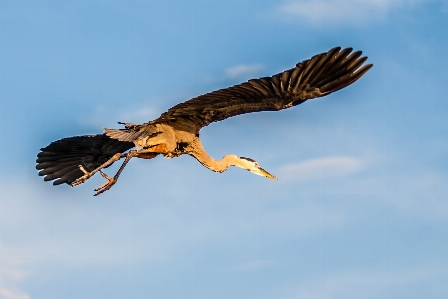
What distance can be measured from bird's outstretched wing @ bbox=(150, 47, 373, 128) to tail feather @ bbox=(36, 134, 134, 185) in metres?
3.14

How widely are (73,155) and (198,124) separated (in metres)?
3.45

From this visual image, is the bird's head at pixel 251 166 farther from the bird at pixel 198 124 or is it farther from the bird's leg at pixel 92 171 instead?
the bird's leg at pixel 92 171

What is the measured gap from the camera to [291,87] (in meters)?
17.3

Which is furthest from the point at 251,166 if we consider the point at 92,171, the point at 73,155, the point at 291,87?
the point at 73,155

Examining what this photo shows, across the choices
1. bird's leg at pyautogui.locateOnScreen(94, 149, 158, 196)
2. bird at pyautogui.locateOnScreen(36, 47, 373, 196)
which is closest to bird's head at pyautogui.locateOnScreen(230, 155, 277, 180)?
bird at pyautogui.locateOnScreen(36, 47, 373, 196)

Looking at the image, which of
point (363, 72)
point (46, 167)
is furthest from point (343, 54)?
point (46, 167)

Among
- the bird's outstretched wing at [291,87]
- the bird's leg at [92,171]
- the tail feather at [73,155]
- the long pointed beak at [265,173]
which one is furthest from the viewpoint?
the tail feather at [73,155]

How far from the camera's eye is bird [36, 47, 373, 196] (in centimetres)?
1705

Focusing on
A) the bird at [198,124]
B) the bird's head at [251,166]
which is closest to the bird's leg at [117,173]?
the bird at [198,124]

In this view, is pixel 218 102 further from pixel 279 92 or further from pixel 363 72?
pixel 363 72

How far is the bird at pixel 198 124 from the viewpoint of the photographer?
55.9ft

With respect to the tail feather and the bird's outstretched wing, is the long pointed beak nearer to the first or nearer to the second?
the bird's outstretched wing

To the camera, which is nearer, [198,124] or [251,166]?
[198,124]

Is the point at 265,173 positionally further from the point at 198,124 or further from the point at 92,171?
the point at 92,171
